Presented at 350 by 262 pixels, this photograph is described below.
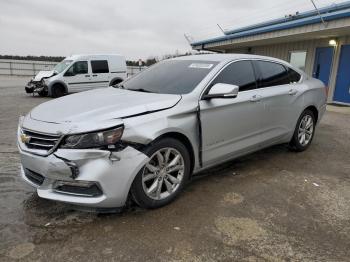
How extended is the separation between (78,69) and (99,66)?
1106mm

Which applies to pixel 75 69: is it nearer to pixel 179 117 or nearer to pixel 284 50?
pixel 284 50

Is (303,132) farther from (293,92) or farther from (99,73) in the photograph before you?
(99,73)

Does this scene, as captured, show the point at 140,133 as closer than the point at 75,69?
Yes

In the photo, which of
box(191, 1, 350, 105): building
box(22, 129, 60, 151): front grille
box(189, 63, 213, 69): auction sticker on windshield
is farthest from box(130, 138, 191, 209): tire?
box(191, 1, 350, 105): building

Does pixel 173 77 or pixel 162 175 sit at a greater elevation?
pixel 173 77

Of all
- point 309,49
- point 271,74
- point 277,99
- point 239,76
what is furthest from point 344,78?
point 239,76

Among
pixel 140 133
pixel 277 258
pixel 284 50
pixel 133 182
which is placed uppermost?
pixel 284 50

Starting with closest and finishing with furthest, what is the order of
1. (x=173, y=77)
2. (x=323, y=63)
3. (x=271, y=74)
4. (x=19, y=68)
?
(x=173, y=77), (x=271, y=74), (x=323, y=63), (x=19, y=68)

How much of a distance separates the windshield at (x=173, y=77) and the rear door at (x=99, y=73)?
10.9m

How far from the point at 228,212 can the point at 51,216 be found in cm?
177

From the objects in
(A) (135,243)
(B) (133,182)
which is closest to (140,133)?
(B) (133,182)

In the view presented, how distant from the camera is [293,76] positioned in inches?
205

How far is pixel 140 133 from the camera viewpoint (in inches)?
117

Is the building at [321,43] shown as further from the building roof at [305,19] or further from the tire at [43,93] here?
the tire at [43,93]
